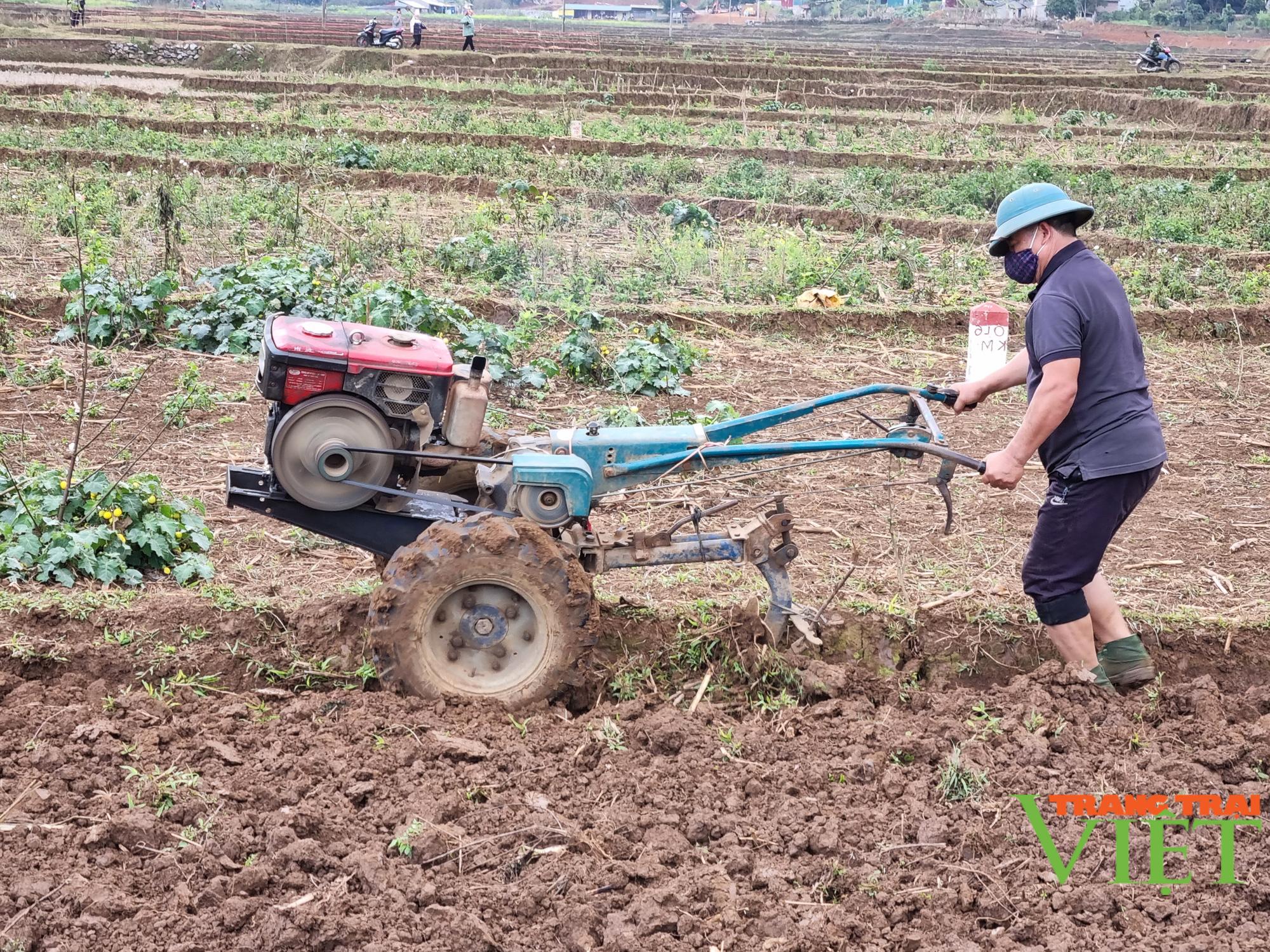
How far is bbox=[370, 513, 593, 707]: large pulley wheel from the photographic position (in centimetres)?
460

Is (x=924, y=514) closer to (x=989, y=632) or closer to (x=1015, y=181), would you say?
(x=989, y=632)

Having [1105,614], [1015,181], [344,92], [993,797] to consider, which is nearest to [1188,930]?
[993,797]

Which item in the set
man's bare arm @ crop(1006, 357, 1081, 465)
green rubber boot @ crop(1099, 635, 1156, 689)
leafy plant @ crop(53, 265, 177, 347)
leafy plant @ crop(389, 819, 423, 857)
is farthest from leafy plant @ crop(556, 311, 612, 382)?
leafy plant @ crop(389, 819, 423, 857)

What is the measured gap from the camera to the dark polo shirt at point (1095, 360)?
451 centimetres

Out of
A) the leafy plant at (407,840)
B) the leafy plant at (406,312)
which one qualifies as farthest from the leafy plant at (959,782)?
the leafy plant at (406,312)

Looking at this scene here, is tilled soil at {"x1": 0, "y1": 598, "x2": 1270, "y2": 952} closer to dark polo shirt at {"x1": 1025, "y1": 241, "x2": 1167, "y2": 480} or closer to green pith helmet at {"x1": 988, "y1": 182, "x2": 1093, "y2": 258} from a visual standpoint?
dark polo shirt at {"x1": 1025, "y1": 241, "x2": 1167, "y2": 480}

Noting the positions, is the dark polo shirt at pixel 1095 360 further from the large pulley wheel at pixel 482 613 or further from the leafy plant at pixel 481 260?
the leafy plant at pixel 481 260

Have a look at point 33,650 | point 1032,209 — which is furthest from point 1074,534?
point 33,650

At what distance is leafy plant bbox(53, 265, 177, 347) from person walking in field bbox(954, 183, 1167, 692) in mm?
6716

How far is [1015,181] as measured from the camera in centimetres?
1717

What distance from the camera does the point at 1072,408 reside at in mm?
4695

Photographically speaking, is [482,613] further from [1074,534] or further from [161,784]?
[1074,534]

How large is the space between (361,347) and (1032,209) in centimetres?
252

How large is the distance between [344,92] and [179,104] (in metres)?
5.17
